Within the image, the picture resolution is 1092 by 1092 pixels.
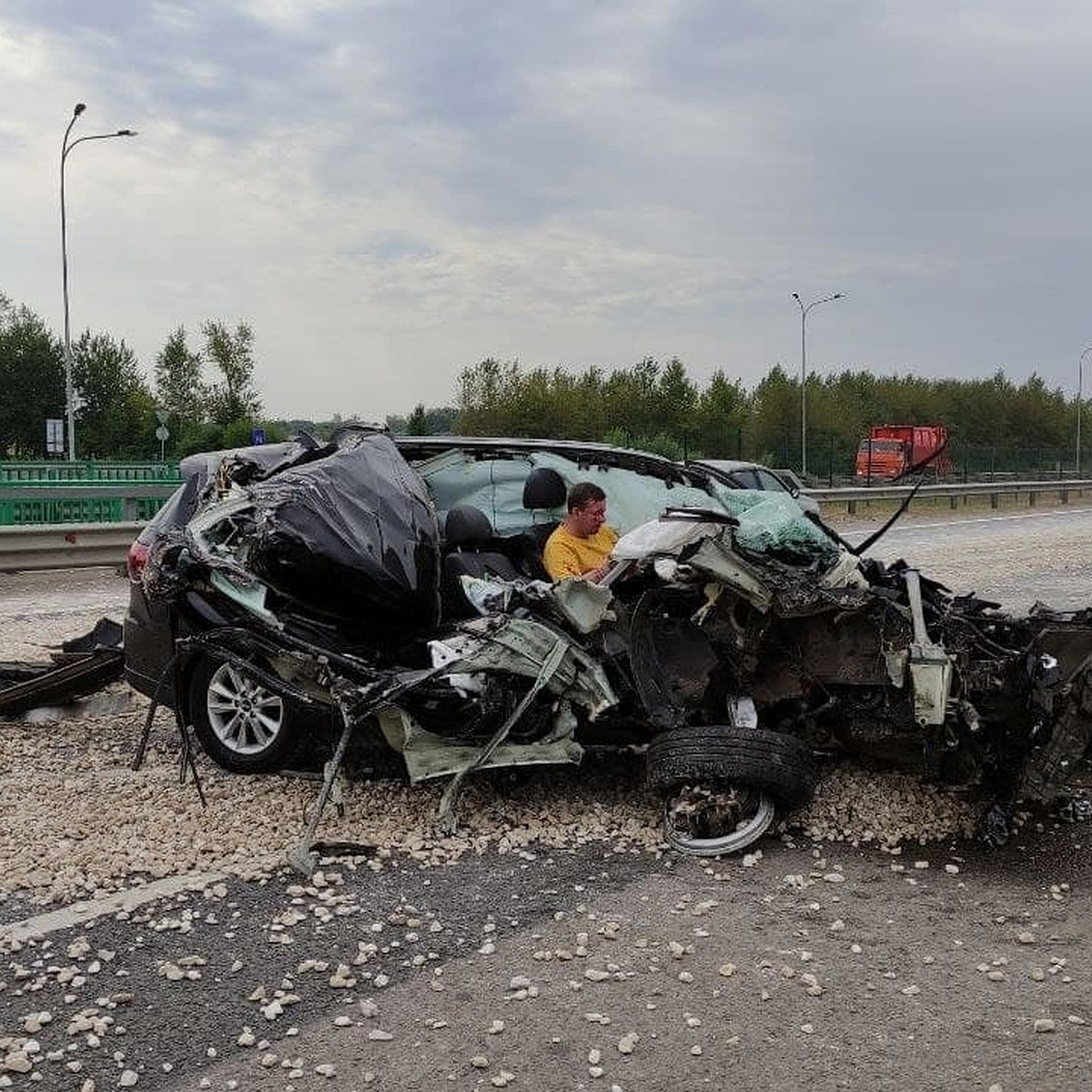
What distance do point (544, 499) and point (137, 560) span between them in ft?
7.10

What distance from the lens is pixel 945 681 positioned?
463cm

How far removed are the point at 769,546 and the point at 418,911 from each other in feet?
7.16

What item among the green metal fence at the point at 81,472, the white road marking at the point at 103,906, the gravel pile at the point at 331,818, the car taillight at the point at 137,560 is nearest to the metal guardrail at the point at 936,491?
the green metal fence at the point at 81,472

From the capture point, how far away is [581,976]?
3770mm

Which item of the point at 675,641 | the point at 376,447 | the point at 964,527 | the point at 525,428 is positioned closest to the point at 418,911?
the point at 675,641

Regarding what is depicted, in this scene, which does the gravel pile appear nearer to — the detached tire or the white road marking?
the white road marking

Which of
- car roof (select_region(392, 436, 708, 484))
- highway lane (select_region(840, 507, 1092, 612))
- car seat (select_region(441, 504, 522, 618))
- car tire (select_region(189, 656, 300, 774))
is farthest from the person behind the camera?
highway lane (select_region(840, 507, 1092, 612))

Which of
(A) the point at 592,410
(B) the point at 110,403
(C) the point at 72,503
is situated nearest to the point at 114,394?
(B) the point at 110,403

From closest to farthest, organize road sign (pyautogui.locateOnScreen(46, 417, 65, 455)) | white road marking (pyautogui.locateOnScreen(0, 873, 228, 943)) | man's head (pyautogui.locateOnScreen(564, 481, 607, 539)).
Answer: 1. white road marking (pyautogui.locateOnScreen(0, 873, 228, 943))
2. man's head (pyautogui.locateOnScreen(564, 481, 607, 539))
3. road sign (pyautogui.locateOnScreen(46, 417, 65, 455))

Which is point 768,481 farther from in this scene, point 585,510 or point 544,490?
point 585,510

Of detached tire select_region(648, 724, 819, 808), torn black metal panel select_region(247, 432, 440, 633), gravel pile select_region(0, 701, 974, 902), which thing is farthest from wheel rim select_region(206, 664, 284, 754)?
detached tire select_region(648, 724, 819, 808)

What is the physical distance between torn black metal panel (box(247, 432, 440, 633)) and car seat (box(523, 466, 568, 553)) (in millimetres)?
874

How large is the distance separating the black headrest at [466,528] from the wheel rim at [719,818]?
1.94 meters

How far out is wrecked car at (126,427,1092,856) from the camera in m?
4.79
